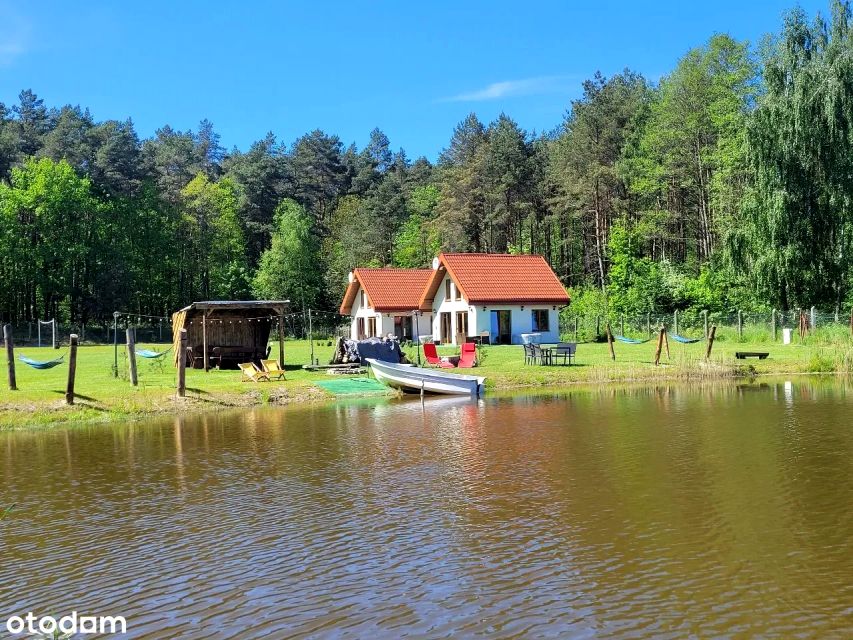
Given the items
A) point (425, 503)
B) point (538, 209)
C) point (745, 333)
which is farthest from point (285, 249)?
point (425, 503)

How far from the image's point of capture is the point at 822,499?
1170cm

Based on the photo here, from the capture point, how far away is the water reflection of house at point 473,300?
44.5 metres

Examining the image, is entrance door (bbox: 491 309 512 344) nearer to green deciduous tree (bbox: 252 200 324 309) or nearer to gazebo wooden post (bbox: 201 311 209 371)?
gazebo wooden post (bbox: 201 311 209 371)

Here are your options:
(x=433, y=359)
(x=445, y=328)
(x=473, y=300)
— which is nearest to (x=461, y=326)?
(x=445, y=328)

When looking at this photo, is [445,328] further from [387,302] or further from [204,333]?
[204,333]

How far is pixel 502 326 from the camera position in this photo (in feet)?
148

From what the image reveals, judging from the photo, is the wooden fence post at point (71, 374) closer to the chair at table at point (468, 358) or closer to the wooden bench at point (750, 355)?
the chair at table at point (468, 358)

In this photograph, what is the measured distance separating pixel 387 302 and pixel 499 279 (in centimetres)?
785

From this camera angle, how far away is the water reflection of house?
146 feet

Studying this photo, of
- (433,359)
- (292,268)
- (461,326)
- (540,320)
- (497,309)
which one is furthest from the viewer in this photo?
(292,268)

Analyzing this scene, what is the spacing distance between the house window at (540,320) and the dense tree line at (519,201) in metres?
9.69

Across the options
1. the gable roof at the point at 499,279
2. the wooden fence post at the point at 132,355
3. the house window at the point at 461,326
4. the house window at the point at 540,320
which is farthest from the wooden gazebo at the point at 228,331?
the house window at the point at 540,320

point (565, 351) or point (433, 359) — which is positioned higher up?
point (565, 351)

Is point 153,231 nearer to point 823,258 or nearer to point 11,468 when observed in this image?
point 823,258
